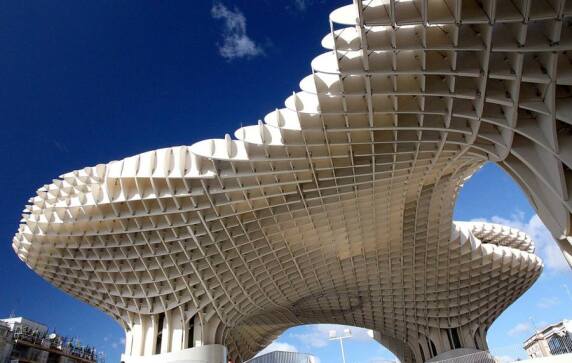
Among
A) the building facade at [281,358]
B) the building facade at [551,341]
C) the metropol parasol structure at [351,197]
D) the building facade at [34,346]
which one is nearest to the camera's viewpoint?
the metropol parasol structure at [351,197]

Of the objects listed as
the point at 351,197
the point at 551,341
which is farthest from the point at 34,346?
the point at 551,341

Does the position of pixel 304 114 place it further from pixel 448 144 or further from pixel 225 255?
pixel 225 255

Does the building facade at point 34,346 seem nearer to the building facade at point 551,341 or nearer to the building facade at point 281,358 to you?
the building facade at point 281,358

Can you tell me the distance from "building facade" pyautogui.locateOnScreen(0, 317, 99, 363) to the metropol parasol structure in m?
25.1

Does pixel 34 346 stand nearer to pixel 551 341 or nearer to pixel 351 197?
pixel 351 197

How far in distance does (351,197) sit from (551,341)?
106 m

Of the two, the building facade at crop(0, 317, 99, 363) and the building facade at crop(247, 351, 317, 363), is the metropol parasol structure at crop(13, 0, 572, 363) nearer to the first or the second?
the building facade at crop(247, 351, 317, 363)

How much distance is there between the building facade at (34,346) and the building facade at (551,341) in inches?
3726

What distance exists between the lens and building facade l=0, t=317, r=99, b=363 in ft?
176

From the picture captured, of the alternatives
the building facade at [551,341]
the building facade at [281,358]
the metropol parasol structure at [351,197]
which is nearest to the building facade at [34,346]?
the metropol parasol structure at [351,197]

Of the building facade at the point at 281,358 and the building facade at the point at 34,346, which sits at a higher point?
the building facade at the point at 34,346

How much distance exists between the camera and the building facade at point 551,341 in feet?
300

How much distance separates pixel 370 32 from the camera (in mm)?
14711

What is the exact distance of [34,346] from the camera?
191ft
